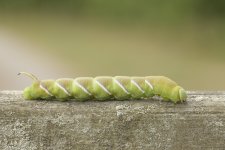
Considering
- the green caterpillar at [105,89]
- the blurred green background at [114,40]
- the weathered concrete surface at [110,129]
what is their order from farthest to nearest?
the blurred green background at [114,40], the green caterpillar at [105,89], the weathered concrete surface at [110,129]

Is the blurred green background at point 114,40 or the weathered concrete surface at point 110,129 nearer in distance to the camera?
the weathered concrete surface at point 110,129

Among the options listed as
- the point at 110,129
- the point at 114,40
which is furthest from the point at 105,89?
the point at 114,40

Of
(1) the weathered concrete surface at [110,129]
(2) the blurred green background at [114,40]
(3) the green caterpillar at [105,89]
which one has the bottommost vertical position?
(1) the weathered concrete surface at [110,129]

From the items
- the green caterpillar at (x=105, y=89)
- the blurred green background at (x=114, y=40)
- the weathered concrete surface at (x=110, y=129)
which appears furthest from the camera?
the blurred green background at (x=114, y=40)

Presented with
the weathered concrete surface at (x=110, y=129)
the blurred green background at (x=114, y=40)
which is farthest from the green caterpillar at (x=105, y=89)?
the blurred green background at (x=114, y=40)

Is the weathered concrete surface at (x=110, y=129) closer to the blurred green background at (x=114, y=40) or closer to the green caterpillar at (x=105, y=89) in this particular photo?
the green caterpillar at (x=105, y=89)

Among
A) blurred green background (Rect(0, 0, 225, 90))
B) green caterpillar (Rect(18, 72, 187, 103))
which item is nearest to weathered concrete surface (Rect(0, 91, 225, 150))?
green caterpillar (Rect(18, 72, 187, 103))

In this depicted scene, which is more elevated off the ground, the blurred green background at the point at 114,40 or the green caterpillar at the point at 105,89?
the blurred green background at the point at 114,40

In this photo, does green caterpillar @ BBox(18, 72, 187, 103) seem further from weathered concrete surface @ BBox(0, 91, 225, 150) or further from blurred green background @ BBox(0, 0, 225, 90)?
blurred green background @ BBox(0, 0, 225, 90)
